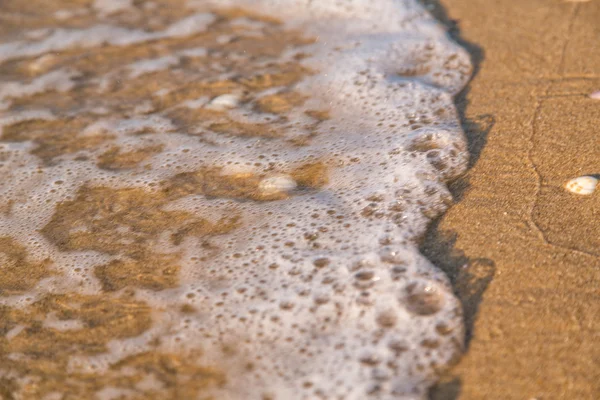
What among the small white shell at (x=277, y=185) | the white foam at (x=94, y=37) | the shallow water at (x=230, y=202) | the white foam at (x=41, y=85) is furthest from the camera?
the white foam at (x=94, y=37)

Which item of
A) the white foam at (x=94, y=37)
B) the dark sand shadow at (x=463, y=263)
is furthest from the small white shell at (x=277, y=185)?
the white foam at (x=94, y=37)

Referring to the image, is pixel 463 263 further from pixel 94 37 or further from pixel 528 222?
pixel 94 37

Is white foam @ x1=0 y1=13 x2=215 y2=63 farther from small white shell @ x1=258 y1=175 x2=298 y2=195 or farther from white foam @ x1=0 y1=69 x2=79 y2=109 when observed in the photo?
small white shell @ x1=258 y1=175 x2=298 y2=195

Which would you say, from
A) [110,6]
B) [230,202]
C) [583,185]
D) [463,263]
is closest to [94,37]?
[110,6]

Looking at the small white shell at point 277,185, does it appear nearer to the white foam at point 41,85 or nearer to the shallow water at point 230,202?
the shallow water at point 230,202

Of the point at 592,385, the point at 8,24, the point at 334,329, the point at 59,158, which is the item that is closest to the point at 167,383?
the point at 334,329
